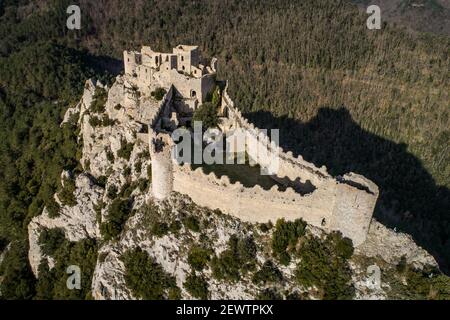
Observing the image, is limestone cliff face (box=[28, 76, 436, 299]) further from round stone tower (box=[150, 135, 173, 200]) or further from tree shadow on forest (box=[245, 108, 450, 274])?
tree shadow on forest (box=[245, 108, 450, 274])

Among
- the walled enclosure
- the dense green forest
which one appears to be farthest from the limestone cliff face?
the dense green forest

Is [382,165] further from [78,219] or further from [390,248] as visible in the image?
[78,219]

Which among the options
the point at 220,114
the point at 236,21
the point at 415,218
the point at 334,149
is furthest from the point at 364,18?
the point at 220,114

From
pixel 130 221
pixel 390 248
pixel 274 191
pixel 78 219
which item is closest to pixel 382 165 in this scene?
pixel 390 248

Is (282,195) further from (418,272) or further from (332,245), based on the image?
(418,272)

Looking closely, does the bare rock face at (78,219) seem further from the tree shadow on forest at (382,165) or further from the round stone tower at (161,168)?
the tree shadow on forest at (382,165)

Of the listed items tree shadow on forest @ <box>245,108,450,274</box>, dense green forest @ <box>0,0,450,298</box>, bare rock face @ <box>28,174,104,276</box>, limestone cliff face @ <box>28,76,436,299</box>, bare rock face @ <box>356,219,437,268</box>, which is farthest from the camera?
tree shadow on forest @ <box>245,108,450,274</box>
